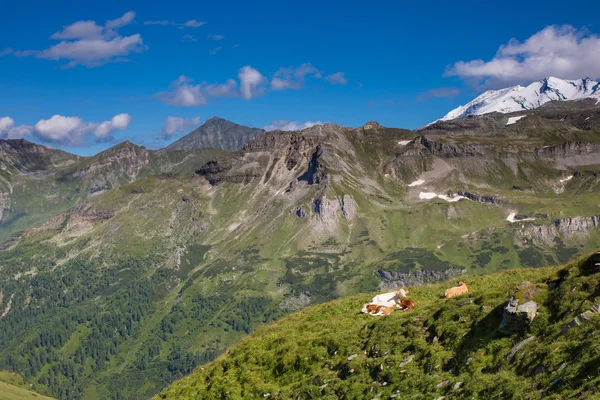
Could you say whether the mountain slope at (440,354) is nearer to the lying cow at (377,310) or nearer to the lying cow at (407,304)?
the lying cow at (377,310)

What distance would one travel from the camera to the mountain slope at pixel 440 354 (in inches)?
865

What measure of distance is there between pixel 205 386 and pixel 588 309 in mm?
27038

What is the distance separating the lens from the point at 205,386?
1495 inches

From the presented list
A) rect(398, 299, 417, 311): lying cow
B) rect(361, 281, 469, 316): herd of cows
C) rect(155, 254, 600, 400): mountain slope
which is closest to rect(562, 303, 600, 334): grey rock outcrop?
rect(155, 254, 600, 400): mountain slope

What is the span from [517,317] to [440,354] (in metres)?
4.68

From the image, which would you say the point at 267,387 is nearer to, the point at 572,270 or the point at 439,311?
the point at 439,311

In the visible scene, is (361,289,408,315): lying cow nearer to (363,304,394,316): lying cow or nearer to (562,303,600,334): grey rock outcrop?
(363,304,394,316): lying cow

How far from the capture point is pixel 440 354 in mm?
27625

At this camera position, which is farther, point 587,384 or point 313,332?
point 313,332

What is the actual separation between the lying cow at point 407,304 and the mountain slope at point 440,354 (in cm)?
168

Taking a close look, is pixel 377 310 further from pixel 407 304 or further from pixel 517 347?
pixel 517 347

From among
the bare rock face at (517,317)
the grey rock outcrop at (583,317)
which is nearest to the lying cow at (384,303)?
the bare rock face at (517,317)

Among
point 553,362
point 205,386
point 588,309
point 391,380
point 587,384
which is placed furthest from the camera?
point 205,386

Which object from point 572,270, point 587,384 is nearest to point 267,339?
point 572,270
